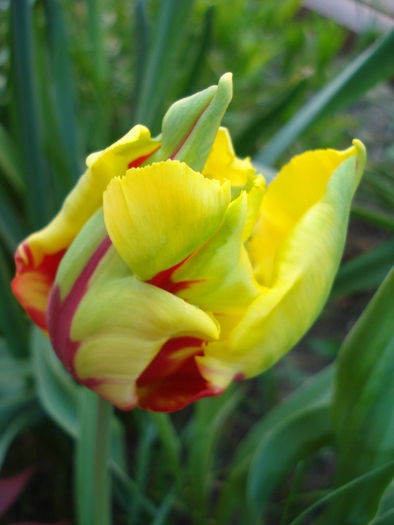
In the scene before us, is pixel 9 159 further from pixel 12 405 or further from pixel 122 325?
pixel 122 325

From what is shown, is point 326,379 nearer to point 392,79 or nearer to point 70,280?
point 70,280

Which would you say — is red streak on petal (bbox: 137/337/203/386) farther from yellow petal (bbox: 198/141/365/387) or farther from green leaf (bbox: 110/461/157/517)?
green leaf (bbox: 110/461/157/517)

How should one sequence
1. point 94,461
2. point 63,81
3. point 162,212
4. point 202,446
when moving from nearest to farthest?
point 162,212 < point 94,461 < point 202,446 < point 63,81

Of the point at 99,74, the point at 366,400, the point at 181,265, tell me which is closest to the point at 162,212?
the point at 181,265

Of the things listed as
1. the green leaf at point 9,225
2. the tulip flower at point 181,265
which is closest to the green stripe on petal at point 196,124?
the tulip flower at point 181,265

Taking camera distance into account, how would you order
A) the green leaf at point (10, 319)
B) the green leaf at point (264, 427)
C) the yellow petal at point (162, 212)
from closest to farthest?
the yellow petal at point (162, 212), the green leaf at point (264, 427), the green leaf at point (10, 319)

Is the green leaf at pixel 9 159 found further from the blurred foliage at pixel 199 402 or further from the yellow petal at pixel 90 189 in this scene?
the yellow petal at pixel 90 189

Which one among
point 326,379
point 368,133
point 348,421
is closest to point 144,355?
point 348,421
